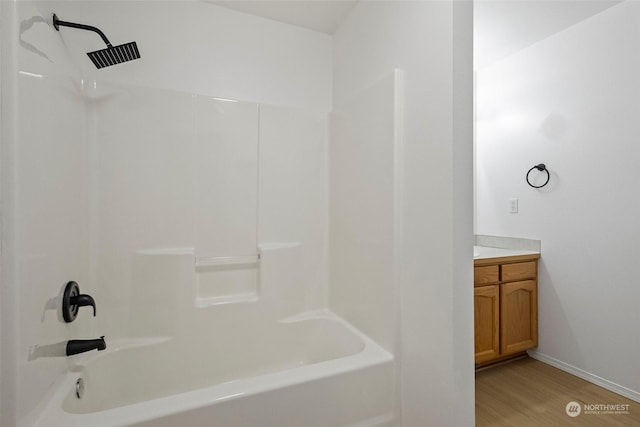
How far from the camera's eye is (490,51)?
255 centimetres

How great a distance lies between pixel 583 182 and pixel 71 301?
3.12 metres

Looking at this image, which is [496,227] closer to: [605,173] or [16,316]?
[605,173]

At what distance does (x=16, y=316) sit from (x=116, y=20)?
1544mm

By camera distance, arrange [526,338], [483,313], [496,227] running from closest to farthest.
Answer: [483,313] → [526,338] → [496,227]

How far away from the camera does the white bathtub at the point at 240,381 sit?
1.03 m

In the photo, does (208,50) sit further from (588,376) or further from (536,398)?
(588,376)

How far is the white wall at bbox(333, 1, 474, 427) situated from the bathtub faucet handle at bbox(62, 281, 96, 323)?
1.36m

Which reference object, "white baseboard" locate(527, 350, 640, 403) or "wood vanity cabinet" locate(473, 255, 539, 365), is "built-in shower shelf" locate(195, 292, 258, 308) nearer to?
"wood vanity cabinet" locate(473, 255, 539, 365)

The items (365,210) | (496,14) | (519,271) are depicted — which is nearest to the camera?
(365,210)

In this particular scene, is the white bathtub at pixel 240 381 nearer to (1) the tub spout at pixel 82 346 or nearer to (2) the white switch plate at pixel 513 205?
(1) the tub spout at pixel 82 346

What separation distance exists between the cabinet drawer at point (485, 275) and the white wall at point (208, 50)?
1.58 m

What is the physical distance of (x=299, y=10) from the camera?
6.13 feet

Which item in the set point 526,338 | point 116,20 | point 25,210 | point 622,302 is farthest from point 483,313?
point 116,20

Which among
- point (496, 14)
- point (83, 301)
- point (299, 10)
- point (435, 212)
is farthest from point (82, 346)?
point (496, 14)
